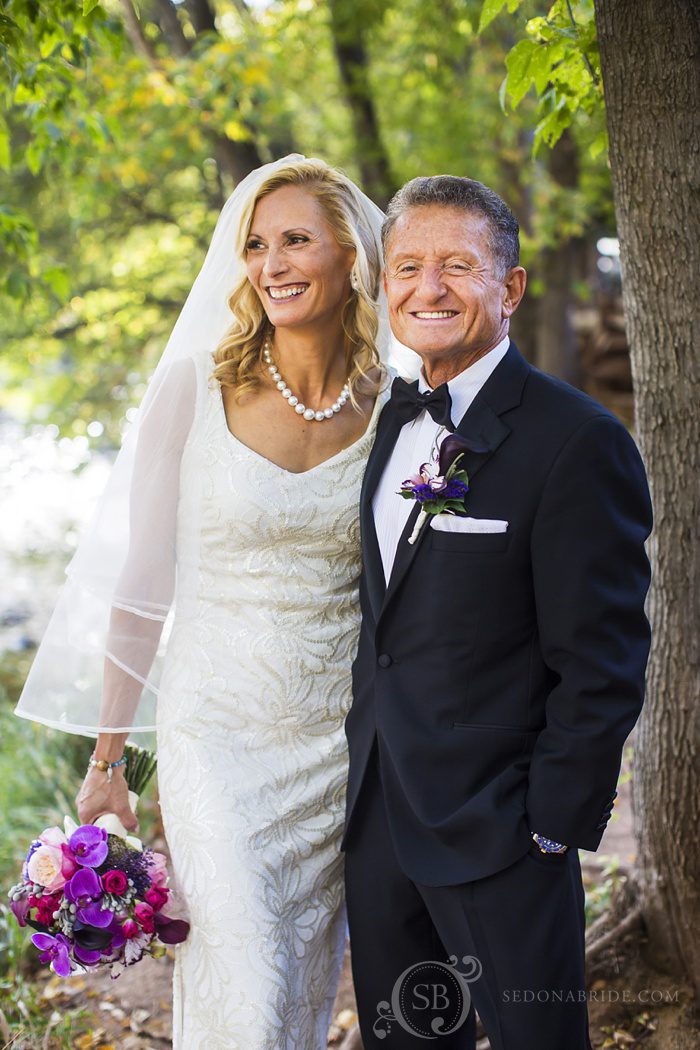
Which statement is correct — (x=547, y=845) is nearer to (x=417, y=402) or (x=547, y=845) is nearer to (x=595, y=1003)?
(x=417, y=402)

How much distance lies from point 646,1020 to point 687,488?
164cm

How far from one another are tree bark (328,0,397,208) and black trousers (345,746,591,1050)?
704 centimetres

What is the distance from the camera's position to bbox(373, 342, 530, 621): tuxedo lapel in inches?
86.6

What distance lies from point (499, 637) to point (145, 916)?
3.41ft

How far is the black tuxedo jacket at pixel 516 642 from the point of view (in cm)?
205

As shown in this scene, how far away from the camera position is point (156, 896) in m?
2.32

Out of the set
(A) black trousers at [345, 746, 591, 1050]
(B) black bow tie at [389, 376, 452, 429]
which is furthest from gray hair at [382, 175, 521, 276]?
(A) black trousers at [345, 746, 591, 1050]

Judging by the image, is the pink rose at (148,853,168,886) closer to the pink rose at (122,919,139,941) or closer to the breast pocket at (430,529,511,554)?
the pink rose at (122,919,139,941)

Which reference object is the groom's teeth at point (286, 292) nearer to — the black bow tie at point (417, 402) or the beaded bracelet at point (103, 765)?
the black bow tie at point (417, 402)

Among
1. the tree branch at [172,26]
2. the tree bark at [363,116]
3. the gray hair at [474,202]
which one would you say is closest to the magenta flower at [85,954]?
the gray hair at [474,202]

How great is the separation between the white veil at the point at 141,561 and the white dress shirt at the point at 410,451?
517 millimetres

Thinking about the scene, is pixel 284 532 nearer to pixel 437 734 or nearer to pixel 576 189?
pixel 437 734
